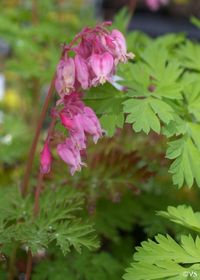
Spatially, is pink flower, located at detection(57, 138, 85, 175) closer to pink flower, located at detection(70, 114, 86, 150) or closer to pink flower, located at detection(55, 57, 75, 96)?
pink flower, located at detection(70, 114, 86, 150)

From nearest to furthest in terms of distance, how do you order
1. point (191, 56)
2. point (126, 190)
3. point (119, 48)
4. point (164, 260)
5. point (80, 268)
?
point (164, 260) → point (119, 48) → point (80, 268) → point (191, 56) → point (126, 190)

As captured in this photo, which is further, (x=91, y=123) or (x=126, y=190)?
(x=126, y=190)

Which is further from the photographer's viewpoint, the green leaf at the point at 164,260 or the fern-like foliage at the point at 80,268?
the fern-like foliage at the point at 80,268

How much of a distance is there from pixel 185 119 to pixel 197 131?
76 millimetres

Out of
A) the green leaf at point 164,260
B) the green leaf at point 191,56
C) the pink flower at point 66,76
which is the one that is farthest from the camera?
the green leaf at point 191,56

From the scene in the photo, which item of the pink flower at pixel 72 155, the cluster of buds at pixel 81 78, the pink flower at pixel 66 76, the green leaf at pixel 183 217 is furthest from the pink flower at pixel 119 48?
the green leaf at pixel 183 217

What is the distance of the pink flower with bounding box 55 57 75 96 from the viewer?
49.5 inches

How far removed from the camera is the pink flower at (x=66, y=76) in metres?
1.26

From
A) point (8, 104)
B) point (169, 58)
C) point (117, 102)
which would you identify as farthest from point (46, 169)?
point (8, 104)

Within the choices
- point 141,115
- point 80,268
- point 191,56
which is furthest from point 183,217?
point 191,56

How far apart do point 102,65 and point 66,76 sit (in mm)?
85

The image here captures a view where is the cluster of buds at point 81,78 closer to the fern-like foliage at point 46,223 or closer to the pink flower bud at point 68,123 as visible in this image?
the pink flower bud at point 68,123

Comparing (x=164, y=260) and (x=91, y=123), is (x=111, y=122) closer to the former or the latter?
(x=91, y=123)

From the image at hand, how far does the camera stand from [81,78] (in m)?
1.28
